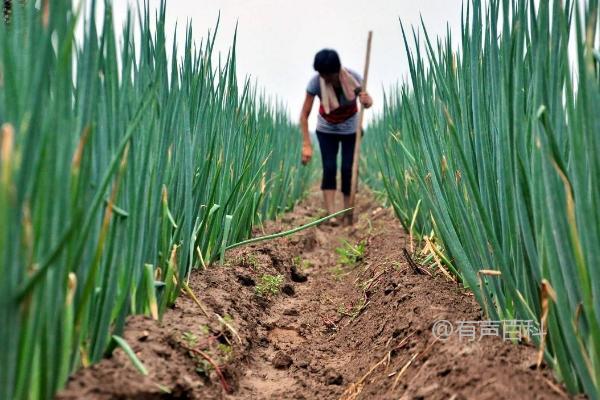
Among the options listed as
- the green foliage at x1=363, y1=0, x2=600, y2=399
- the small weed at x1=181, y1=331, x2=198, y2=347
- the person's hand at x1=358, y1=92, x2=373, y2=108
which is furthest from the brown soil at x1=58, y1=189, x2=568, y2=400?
the person's hand at x1=358, y1=92, x2=373, y2=108

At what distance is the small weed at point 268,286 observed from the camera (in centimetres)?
234

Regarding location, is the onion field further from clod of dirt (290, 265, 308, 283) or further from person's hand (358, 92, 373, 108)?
person's hand (358, 92, 373, 108)

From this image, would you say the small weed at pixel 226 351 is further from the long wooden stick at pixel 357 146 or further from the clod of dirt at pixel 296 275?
the long wooden stick at pixel 357 146

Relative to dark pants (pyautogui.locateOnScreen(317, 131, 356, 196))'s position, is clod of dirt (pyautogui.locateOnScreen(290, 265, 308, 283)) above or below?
below

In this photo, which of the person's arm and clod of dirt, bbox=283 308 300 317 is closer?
clod of dirt, bbox=283 308 300 317

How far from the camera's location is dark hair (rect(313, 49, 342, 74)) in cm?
414

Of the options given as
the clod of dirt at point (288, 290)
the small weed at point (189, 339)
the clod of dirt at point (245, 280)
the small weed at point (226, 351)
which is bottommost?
the clod of dirt at point (288, 290)

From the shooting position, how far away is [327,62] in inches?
163

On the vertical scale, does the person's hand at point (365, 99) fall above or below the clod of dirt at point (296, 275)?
above

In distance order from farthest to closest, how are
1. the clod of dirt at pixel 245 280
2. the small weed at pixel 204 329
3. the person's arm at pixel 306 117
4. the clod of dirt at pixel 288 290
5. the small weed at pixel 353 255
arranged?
the person's arm at pixel 306 117
the small weed at pixel 353 255
the clod of dirt at pixel 288 290
the clod of dirt at pixel 245 280
the small weed at pixel 204 329

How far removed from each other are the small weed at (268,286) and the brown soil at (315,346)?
2cm

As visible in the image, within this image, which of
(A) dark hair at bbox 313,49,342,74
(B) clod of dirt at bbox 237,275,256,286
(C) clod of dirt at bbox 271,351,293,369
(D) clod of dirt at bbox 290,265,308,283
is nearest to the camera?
(C) clod of dirt at bbox 271,351,293,369

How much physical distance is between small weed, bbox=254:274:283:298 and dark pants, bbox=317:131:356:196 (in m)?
2.06

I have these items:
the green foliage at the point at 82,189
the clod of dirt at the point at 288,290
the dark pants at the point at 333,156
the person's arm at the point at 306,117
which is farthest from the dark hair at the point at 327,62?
the green foliage at the point at 82,189
